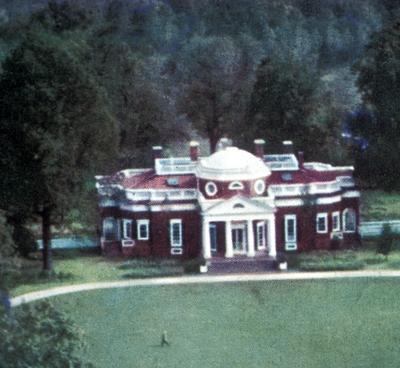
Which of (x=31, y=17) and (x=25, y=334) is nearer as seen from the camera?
(x=25, y=334)

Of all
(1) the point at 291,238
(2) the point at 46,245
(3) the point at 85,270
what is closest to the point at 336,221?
(1) the point at 291,238

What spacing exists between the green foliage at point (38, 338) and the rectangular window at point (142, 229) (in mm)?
6119

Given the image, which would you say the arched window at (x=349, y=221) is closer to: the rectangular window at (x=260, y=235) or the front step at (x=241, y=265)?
the rectangular window at (x=260, y=235)

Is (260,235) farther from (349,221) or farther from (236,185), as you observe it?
(349,221)

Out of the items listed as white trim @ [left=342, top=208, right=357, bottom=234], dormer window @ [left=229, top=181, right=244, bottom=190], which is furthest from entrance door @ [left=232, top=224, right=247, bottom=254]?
white trim @ [left=342, top=208, right=357, bottom=234]

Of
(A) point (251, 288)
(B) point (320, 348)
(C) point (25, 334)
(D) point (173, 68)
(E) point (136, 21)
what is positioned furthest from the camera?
(D) point (173, 68)

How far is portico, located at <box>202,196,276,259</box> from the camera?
1686 cm

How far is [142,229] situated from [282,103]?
9.65 ft

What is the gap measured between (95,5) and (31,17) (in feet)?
3.59

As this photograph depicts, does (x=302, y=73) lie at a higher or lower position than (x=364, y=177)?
higher

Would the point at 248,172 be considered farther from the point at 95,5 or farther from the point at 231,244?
the point at 95,5

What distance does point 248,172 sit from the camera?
16.9 meters

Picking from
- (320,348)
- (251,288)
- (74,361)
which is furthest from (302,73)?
(74,361)

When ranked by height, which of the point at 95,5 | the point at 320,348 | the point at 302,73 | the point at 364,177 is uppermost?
the point at 95,5
